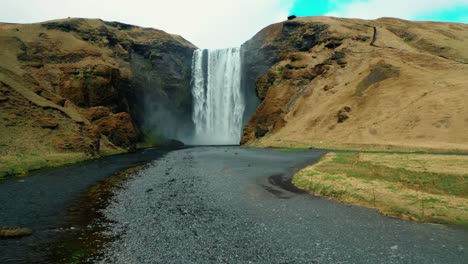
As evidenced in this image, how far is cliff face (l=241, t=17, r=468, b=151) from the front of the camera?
2115 inches

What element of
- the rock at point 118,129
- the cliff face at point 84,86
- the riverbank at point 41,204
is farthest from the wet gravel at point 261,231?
the rock at point 118,129

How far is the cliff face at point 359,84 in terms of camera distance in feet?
176

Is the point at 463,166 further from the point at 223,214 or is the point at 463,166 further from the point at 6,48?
the point at 6,48

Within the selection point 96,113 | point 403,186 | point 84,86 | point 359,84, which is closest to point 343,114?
point 359,84

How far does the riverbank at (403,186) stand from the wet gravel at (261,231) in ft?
4.34

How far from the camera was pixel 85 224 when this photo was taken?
1764 centimetres

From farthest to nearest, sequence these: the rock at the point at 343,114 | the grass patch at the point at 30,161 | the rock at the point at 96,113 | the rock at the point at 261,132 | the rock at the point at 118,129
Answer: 1. the rock at the point at 261,132
2. the rock at the point at 96,113
3. the rock at the point at 118,129
4. the rock at the point at 343,114
5. the grass patch at the point at 30,161

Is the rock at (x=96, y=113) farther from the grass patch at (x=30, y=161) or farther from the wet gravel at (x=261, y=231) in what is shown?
the wet gravel at (x=261, y=231)

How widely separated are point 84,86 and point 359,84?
57.7m

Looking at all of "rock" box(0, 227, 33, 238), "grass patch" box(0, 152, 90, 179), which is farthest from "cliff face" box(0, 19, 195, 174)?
"rock" box(0, 227, 33, 238)

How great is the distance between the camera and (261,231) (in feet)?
54.1

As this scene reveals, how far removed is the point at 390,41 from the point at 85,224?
302 ft

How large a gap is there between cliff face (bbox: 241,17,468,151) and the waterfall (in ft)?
19.1

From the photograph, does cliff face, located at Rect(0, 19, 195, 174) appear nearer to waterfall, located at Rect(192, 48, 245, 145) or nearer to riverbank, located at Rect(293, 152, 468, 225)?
waterfall, located at Rect(192, 48, 245, 145)
